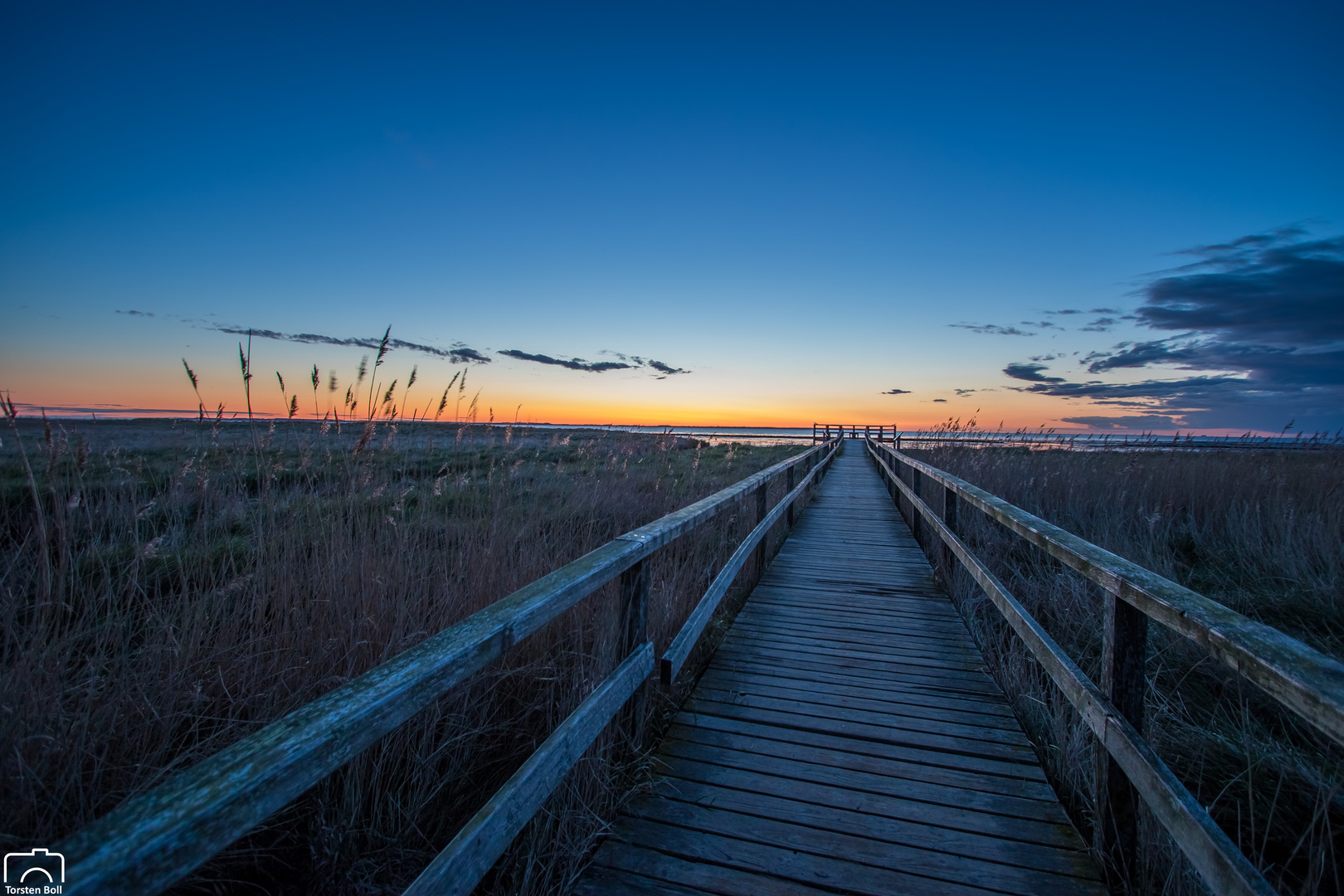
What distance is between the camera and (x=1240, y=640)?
1429 millimetres

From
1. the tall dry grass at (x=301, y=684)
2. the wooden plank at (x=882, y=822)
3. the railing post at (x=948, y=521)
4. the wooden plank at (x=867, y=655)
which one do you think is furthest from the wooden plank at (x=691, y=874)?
the railing post at (x=948, y=521)

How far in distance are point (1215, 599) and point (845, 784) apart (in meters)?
4.97

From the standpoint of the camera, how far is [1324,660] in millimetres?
1269

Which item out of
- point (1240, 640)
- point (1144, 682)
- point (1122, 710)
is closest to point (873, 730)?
point (1122, 710)

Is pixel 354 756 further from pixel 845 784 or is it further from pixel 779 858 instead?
pixel 845 784

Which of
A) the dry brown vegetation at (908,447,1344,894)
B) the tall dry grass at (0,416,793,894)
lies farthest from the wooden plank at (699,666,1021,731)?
the tall dry grass at (0,416,793,894)

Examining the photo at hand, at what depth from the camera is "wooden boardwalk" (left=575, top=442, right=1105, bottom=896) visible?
2.09 meters

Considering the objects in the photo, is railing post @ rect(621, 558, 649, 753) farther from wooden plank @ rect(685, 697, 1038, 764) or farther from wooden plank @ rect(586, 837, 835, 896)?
wooden plank @ rect(685, 697, 1038, 764)

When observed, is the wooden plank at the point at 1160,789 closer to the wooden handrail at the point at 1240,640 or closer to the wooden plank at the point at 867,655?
the wooden handrail at the point at 1240,640

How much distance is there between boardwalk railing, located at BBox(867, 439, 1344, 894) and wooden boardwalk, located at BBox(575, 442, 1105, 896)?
1.26 ft

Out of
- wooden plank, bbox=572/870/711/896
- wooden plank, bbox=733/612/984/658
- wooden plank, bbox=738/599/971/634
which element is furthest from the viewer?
wooden plank, bbox=738/599/971/634

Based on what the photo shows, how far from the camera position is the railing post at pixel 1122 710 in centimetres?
203

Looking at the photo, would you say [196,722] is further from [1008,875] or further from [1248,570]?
[1248,570]

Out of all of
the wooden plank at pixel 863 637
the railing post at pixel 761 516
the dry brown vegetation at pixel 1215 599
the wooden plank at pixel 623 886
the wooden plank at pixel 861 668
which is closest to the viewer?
the wooden plank at pixel 623 886
